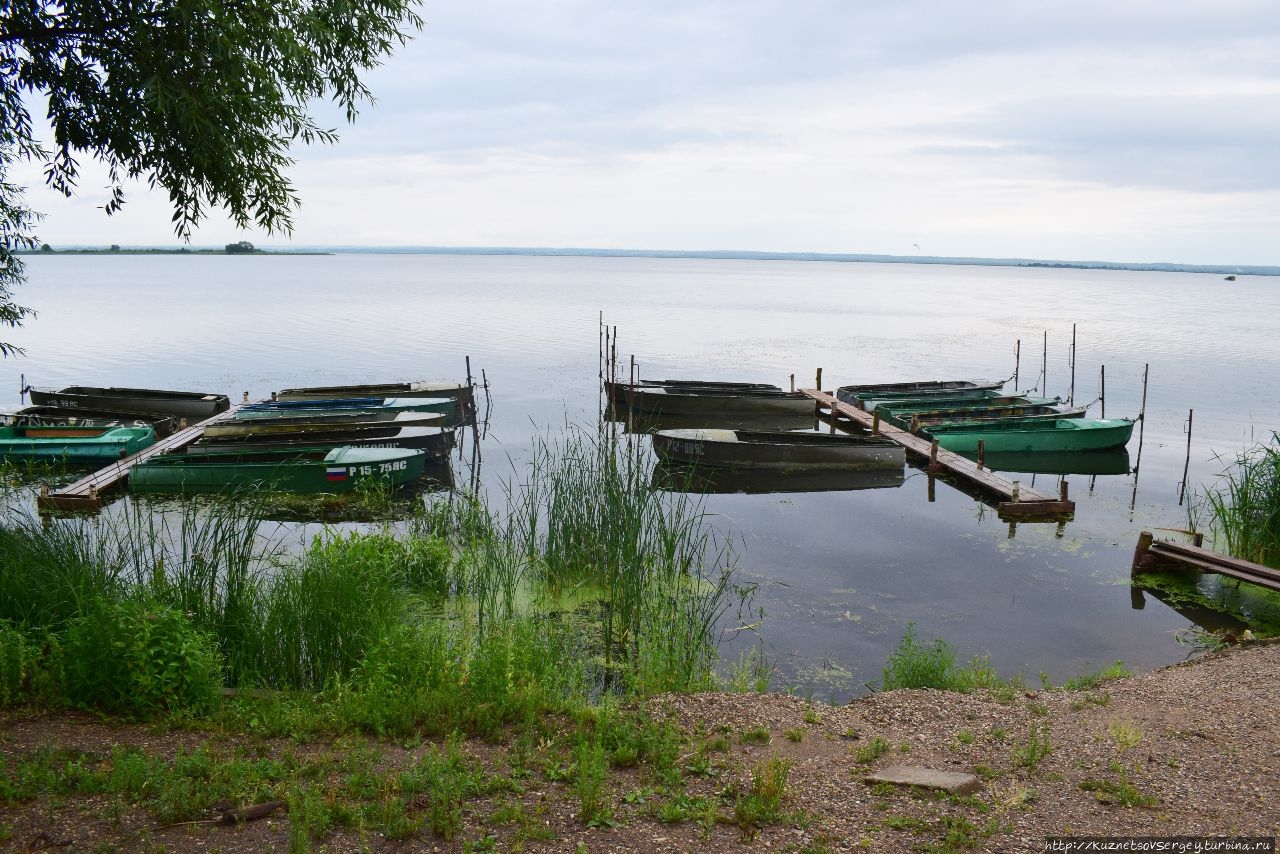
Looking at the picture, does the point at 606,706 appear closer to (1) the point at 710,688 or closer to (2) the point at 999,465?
(1) the point at 710,688

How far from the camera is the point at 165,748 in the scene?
16.3ft

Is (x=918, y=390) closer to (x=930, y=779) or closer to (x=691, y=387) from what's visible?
(x=691, y=387)

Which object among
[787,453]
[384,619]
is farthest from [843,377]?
[384,619]

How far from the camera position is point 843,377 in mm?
34469

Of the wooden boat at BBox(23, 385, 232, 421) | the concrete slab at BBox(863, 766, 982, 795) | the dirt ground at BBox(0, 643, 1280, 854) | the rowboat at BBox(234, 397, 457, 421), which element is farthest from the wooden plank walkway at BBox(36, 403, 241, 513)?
the concrete slab at BBox(863, 766, 982, 795)

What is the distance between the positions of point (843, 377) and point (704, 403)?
12.7 m

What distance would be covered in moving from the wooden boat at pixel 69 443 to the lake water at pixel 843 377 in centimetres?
694

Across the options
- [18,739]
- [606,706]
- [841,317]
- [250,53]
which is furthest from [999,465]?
[841,317]

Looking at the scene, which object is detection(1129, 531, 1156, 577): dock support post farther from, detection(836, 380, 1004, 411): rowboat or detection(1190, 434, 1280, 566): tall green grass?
detection(836, 380, 1004, 411): rowboat

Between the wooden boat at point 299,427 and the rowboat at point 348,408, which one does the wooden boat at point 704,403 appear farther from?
the wooden boat at point 299,427

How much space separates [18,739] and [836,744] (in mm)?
4845

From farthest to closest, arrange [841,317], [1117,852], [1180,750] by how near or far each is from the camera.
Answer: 1. [841,317]
2. [1180,750]
3. [1117,852]

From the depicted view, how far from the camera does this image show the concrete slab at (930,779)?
487cm

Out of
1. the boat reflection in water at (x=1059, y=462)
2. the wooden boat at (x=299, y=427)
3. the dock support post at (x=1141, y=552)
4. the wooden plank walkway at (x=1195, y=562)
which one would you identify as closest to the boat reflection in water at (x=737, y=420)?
the boat reflection in water at (x=1059, y=462)
